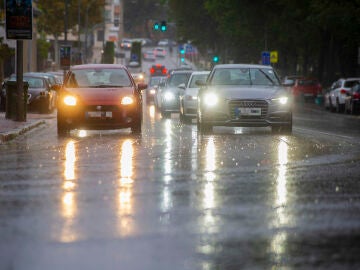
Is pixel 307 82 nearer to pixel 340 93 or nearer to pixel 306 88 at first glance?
pixel 306 88

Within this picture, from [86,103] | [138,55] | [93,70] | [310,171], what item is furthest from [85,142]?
[138,55]

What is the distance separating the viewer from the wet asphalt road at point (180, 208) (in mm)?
8461

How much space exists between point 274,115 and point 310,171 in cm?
1034

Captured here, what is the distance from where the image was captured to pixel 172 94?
40.0 metres

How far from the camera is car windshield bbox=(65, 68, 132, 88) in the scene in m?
26.6

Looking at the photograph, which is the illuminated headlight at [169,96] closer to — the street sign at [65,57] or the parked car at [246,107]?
the parked car at [246,107]

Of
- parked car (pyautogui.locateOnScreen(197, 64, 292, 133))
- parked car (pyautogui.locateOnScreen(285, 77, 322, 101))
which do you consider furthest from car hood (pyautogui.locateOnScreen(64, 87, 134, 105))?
parked car (pyautogui.locateOnScreen(285, 77, 322, 101))

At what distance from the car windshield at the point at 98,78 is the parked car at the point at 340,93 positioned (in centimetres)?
2489

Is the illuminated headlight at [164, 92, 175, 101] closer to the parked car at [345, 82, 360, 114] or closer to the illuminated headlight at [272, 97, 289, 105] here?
the parked car at [345, 82, 360, 114]

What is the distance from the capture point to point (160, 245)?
8.95m

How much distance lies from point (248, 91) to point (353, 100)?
75.1 ft

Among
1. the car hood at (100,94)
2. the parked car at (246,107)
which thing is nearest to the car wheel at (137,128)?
the car hood at (100,94)

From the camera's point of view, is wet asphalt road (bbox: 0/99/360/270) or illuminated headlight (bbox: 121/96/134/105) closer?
wet asphalt road (bbox: 0/99/360/270)

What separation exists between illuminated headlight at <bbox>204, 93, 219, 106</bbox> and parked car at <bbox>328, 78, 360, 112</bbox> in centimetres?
2508
